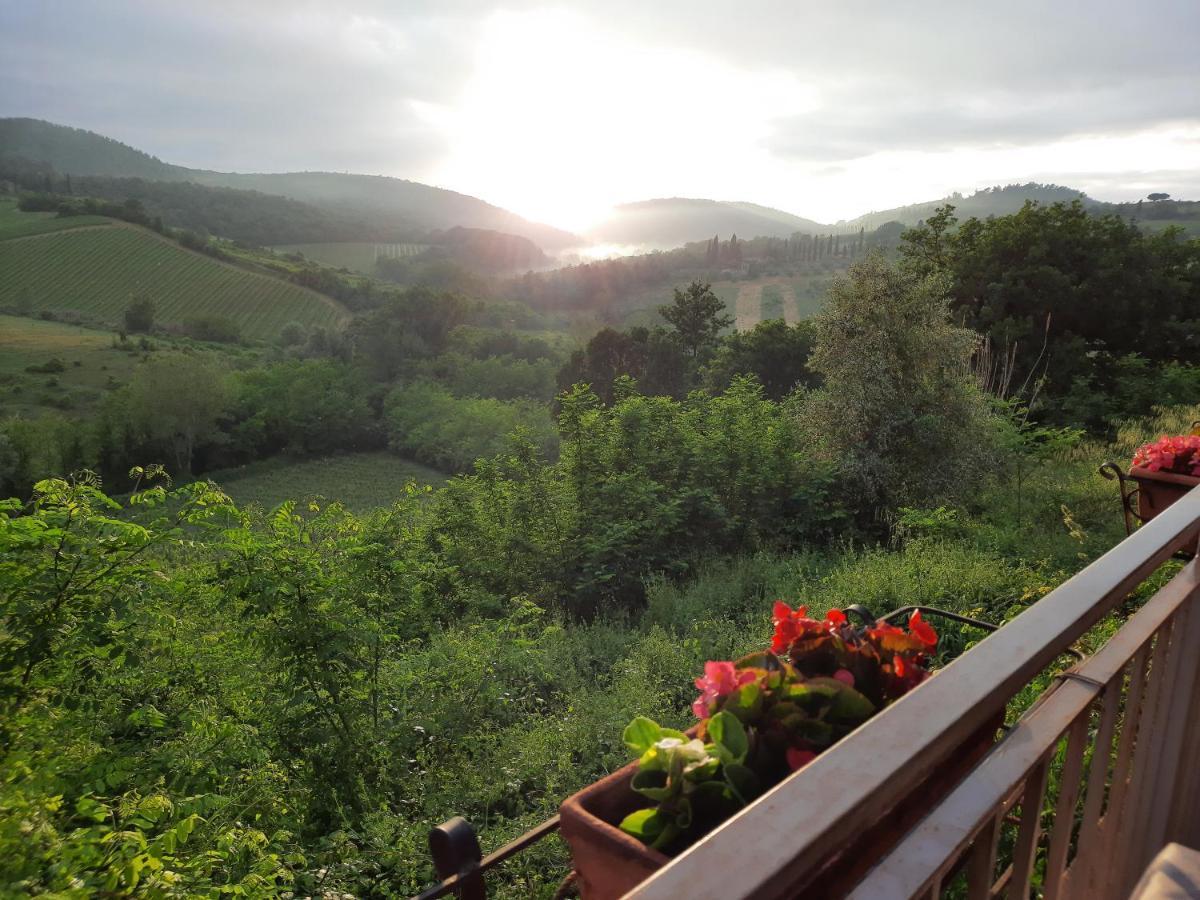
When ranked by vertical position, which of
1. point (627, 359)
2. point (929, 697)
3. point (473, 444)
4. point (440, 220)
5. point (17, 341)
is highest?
point (440, 220)

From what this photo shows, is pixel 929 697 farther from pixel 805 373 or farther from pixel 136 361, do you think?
pixel 136 361

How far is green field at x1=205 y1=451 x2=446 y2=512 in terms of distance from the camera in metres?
31.4

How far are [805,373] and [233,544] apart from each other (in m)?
18.1

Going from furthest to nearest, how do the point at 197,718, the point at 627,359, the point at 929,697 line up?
the point at 627,359 < the point at 197,718 < the point at 929,697

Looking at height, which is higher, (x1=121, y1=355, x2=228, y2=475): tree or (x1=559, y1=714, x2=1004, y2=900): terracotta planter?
(x1=559, y1=714, x2=1004, y2=900): terracotta planter

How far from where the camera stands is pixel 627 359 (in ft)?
81.4

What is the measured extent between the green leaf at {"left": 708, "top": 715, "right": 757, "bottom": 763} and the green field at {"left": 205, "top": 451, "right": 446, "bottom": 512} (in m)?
29.7

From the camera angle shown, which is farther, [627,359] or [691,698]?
[627,359]

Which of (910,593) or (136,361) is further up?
(910,593)

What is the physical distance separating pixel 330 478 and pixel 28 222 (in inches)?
1414

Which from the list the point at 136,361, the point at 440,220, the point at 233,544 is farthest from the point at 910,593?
the point at 440,220

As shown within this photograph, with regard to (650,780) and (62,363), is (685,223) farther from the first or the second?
(650,780)

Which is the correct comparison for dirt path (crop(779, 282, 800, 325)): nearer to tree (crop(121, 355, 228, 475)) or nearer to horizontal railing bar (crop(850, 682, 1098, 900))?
tree (crop(121, 355, 228, 475))

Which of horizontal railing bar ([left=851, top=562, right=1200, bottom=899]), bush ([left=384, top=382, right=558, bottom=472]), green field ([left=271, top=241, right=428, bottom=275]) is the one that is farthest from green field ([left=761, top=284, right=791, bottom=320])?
green field ([left=271, top=241, right=428, bottom=275])
